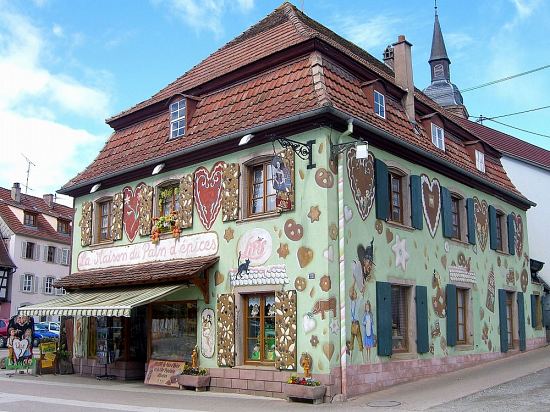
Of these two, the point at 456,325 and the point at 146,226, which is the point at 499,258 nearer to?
the point at 456,325

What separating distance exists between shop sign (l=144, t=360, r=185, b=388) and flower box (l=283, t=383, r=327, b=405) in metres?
3.93

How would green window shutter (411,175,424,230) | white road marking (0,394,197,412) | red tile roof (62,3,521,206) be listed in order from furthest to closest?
green window shutter (411,175,424,230)
red tile roof (62,3,521,206)
white road marking (0,394,197,412)

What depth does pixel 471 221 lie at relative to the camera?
1914 cm

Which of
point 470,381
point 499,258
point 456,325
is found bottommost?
point 470,381

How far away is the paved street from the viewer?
11875mm

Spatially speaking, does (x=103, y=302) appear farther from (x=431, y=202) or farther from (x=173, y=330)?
(x=431, y=202)

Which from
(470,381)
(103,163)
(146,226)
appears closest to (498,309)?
(470,381)

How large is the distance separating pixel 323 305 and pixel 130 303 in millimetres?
4514

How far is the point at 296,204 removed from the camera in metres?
14.1

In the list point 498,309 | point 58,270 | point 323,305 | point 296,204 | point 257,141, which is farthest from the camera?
point 58,270

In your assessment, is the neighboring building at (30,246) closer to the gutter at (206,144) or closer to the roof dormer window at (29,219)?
the roof dormer window at (29,219)

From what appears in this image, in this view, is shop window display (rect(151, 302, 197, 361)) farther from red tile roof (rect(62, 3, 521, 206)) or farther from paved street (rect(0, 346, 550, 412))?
red tile roof (rect(62, 3, 521, 206))

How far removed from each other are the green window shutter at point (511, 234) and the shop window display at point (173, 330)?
11.2m

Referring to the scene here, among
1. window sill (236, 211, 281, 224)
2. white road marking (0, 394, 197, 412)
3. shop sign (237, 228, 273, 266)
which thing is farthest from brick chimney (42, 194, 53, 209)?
shop sign (237, 228, 273, 266)
